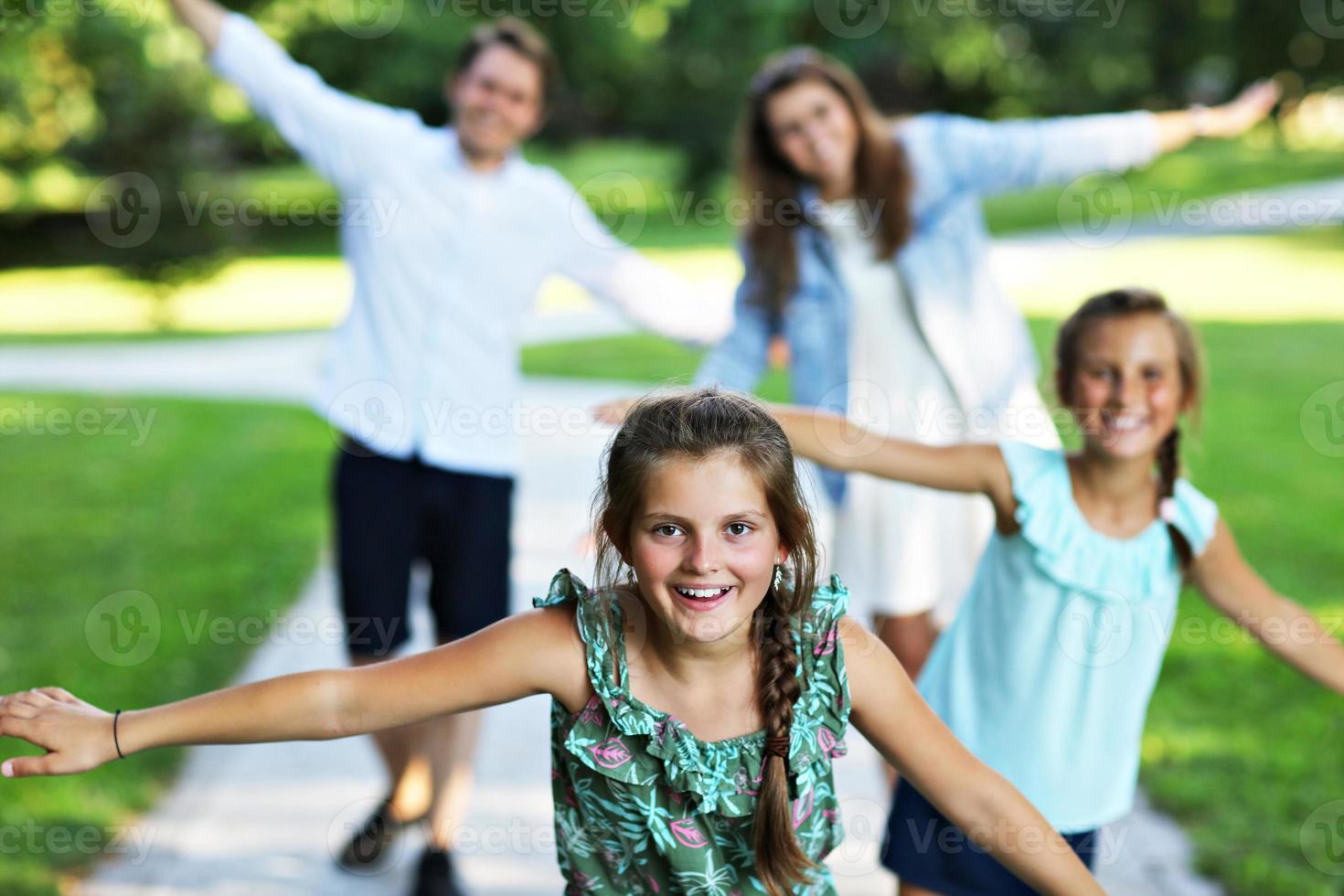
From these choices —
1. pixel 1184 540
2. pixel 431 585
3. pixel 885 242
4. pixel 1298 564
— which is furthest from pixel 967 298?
pixel 1298 564

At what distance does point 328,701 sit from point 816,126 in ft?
6.96

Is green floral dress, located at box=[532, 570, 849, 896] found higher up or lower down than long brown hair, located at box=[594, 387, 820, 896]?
lower down

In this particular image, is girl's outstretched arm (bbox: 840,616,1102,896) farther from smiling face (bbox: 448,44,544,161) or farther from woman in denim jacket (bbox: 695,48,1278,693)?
smiling face (bbox: 448,44,544,161)

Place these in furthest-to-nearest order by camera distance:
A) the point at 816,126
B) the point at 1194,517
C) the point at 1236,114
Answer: the point at 1236,114 → the point at 816,126 → the point at 1194,517

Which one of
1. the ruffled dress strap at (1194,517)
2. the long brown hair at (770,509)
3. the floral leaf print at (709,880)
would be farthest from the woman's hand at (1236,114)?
the floral leaf print at (709,880)

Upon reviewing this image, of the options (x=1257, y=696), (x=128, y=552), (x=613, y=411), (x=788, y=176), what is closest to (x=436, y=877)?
(x=613, y=411)

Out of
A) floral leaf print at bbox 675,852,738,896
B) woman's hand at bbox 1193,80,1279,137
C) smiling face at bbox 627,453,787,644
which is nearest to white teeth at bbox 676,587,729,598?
smiling face at bbox 627,453,787,644

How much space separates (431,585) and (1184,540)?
5.89 feet

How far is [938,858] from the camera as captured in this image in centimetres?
260

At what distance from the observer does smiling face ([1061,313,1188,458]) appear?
103 inches

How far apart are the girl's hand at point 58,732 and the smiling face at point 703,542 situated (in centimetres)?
77

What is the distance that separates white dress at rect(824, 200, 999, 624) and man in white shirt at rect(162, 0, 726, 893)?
2.63 ft

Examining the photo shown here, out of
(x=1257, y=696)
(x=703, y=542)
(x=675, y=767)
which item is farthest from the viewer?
(x=1257, y=696)

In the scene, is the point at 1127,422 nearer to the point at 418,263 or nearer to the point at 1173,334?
the point at 1173,334
